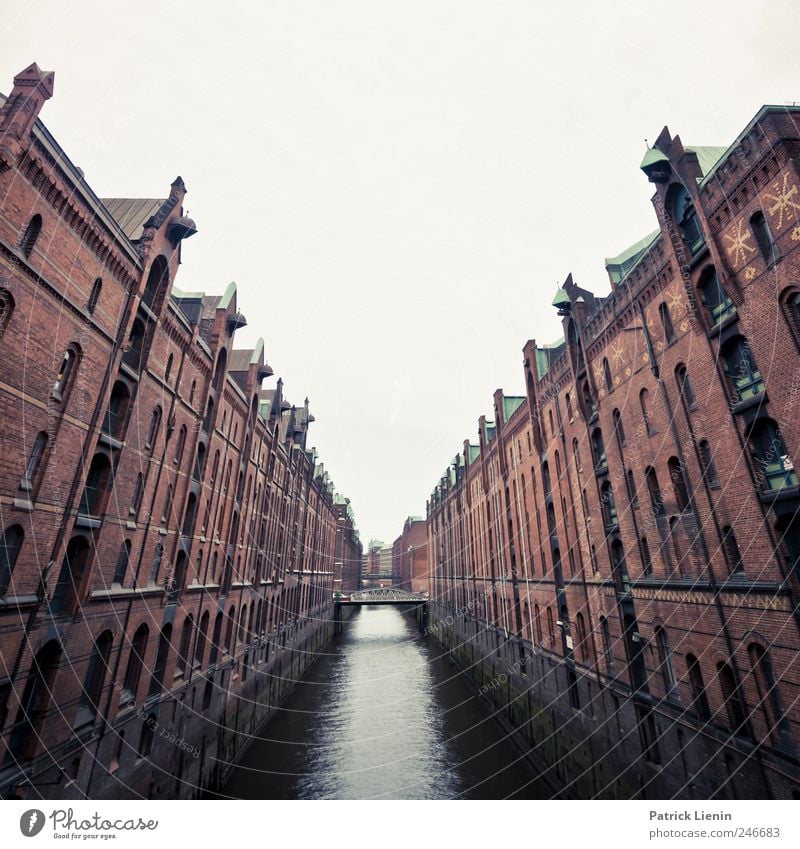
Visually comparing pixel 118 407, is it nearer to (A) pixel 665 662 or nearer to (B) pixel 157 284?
(B) pixel 157 284

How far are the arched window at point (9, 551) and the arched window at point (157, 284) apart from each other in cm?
956

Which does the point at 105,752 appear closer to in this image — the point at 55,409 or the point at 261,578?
the point at 55,409

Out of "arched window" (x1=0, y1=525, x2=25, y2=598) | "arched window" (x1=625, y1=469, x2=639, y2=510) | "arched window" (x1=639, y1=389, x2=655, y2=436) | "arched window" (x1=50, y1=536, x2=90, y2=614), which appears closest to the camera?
"arched window" (x1=0, y1=525, x2=25, y2=598)

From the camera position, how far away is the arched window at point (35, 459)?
36.4ft

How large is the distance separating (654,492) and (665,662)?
5.87 m

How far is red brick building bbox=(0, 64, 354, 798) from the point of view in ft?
34.7

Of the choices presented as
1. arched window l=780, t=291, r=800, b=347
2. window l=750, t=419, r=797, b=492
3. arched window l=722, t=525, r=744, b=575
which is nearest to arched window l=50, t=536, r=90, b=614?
arched window l=722, t=525, r=744, b=575

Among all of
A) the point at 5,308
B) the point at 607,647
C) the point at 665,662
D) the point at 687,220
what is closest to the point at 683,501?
the point at 665,662

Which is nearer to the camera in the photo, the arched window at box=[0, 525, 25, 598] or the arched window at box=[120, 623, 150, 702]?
the arched window at box=[0, 525, 25, 598]

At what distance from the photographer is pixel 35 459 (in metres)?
11.5

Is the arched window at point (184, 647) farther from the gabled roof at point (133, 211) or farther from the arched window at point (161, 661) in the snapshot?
the gabled roof at point (133, 211)

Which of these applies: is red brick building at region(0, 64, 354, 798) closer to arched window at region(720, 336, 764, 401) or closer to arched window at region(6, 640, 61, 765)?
arched window at region(6, 640, 61, 765)

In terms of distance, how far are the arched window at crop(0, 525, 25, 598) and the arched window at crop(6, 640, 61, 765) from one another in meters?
2.48
